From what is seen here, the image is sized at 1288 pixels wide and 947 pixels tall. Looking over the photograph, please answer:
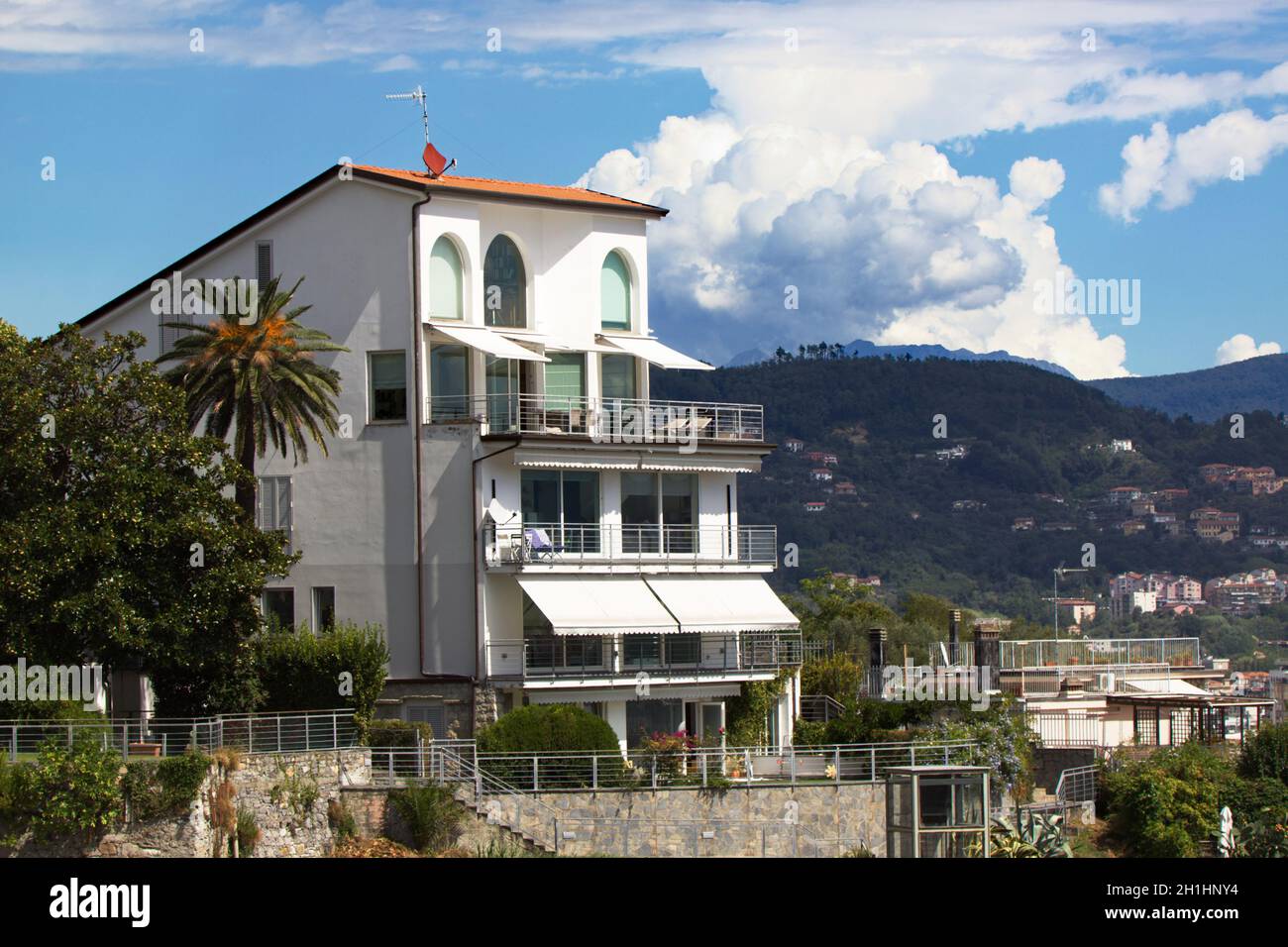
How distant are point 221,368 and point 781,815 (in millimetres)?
16683

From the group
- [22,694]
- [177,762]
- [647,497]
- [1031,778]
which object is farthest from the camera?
[647,497]

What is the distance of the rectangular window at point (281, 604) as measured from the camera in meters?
52.5

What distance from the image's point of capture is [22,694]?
132 ft

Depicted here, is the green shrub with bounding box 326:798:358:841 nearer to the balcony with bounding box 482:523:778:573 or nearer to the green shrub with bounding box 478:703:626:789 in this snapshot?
the green shrub with bounding box 478:703:626:789

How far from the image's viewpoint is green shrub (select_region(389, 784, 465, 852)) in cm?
4038

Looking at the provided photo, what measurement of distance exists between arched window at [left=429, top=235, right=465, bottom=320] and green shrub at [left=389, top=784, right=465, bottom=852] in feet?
51.5

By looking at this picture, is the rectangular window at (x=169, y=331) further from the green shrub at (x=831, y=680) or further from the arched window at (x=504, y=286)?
the green shrub at (x=831, y=680)

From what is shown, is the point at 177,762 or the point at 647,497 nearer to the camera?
the point at 177,762

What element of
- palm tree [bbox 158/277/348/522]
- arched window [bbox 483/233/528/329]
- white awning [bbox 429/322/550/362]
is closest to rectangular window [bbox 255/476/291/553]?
palm tree [bbox 158/277/348/522]

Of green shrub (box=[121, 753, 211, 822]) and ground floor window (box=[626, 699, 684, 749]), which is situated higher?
green shrub (box=[121, 753, 211, 822])

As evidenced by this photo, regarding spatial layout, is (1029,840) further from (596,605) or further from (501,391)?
(501,391)
